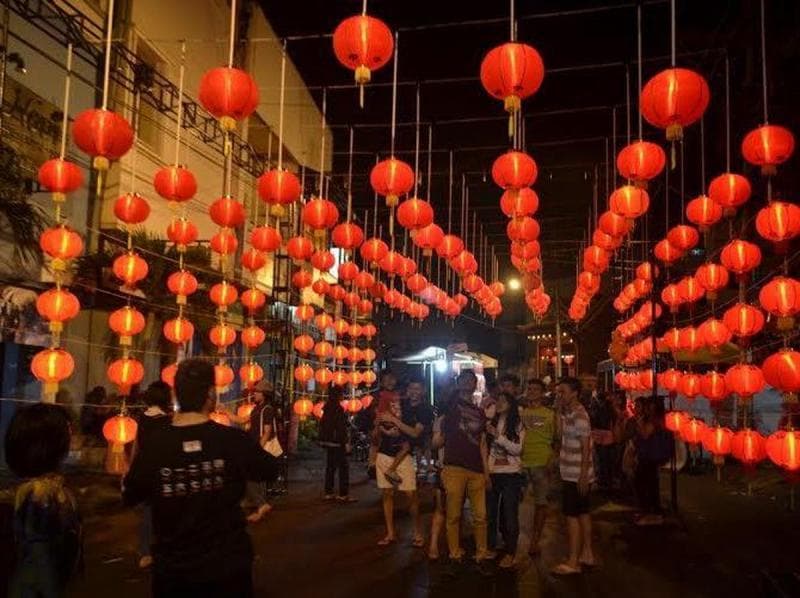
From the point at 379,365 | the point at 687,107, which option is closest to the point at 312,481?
the point at 687,107

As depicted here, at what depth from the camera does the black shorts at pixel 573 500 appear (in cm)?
740

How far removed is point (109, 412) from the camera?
12805mm

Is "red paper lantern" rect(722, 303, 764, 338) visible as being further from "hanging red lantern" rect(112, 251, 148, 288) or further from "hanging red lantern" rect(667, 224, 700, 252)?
"hanging red lantern" rect(112, 251, 148, 288)

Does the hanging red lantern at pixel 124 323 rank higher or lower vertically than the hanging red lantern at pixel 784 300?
lower

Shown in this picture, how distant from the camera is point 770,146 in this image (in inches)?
316

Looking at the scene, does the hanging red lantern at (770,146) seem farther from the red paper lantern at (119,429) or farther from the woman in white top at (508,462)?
the red paper lantern at (119,429)

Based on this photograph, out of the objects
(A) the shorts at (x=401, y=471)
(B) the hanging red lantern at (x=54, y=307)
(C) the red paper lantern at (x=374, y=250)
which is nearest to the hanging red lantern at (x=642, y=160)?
(A) the shorts at (x=401, y=471)

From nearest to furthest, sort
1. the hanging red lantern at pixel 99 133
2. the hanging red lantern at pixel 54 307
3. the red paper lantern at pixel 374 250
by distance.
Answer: the hanging red lantern at pixel 99 133, the hanging red lantern at pixel 54 307, the red paper lantern at pixel 374 250

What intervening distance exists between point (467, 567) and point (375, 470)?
296cm

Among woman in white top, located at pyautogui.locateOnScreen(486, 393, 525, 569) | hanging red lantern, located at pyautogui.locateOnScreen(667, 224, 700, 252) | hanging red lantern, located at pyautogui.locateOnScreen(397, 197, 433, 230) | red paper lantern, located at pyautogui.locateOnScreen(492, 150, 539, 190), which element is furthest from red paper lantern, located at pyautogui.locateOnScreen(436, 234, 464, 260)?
woman in white top, located at pyautogui.locateOnScreen(486, 393, 525, 569)

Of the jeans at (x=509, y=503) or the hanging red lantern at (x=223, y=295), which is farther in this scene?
the hanging red lantern at (x=223, y=295)

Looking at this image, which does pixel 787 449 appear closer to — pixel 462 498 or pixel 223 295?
pixel 462 498

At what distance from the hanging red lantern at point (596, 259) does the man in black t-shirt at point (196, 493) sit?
38.2 feet

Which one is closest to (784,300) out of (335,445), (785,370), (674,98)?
(785,370)
